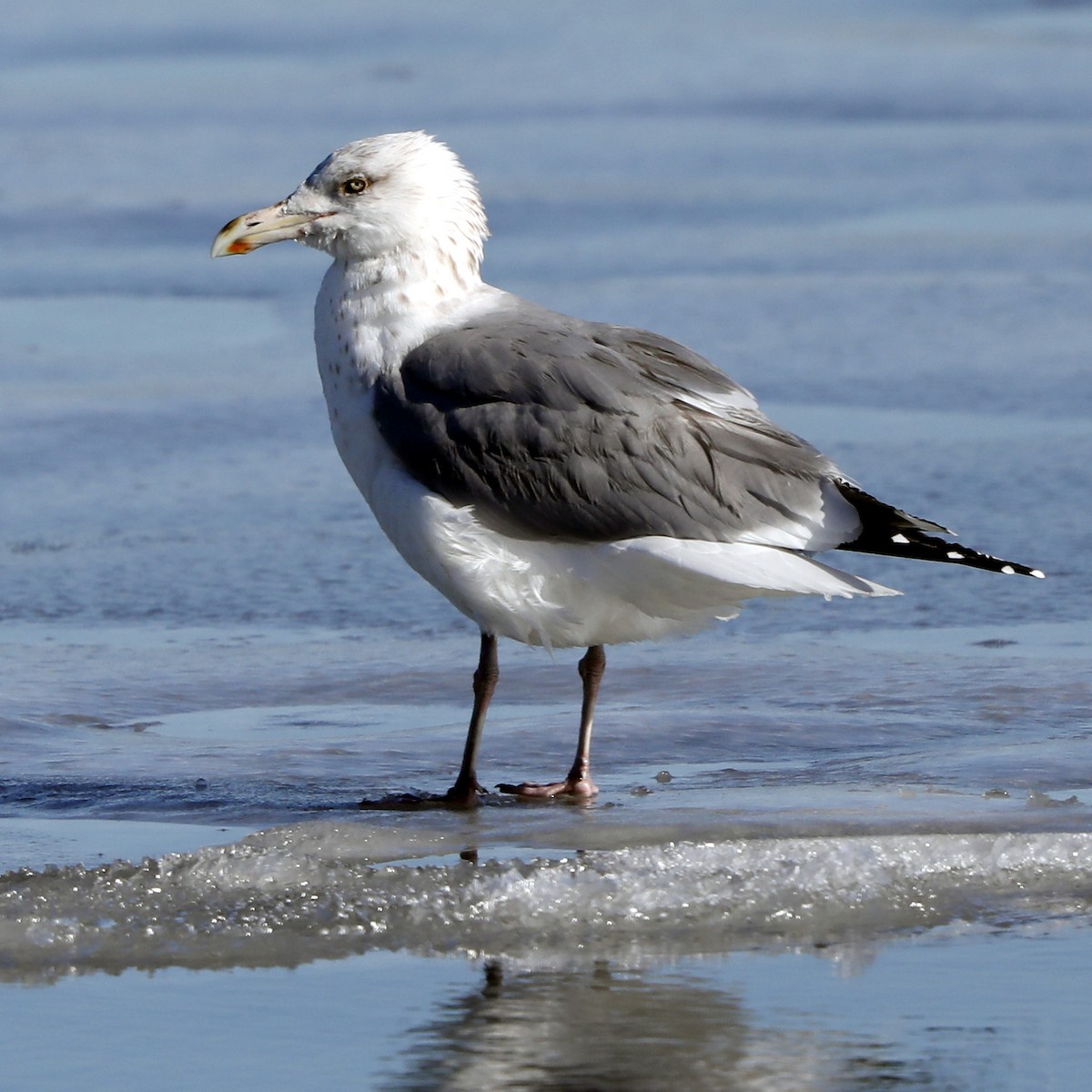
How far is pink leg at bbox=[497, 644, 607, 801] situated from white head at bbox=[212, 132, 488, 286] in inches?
36.8

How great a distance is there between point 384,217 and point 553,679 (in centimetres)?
133

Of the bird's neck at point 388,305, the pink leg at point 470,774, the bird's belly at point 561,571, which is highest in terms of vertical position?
the bird's neck at point 388,305

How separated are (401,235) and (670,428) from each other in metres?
0.84

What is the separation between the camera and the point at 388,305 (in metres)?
5.23

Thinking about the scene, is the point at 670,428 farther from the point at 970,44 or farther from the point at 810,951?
the point at 970,44

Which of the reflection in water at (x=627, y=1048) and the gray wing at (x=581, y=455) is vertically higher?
the gray wing at (x=581, y=455)

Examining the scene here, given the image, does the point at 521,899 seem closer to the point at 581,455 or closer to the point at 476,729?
the point at 476,729

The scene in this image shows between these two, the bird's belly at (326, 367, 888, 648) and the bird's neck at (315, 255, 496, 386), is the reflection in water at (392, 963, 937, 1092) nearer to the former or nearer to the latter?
the bird's belly at (326, 367, 888, 648)

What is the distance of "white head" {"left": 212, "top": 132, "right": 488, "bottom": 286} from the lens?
5.35 m

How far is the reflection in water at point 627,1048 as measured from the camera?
320 centimetres

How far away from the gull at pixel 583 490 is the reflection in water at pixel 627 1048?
1.30m

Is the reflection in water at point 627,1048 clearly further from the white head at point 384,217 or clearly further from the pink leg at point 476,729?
the white head at point 384,217

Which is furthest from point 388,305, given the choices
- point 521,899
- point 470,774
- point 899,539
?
point 521,899

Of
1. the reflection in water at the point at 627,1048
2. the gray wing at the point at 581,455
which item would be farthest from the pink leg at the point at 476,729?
the reflection in water at the point at 627,1048
